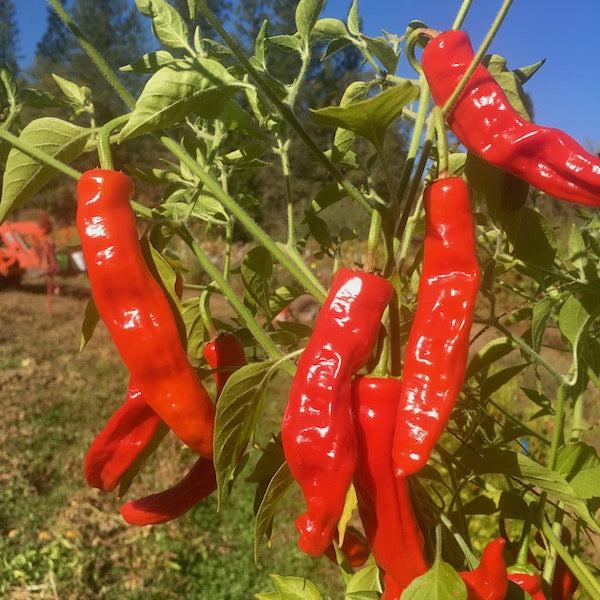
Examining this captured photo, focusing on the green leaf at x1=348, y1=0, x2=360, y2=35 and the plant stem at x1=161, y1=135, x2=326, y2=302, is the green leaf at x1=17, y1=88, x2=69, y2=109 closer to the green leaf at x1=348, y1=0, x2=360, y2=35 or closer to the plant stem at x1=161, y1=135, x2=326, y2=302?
the plant stem at x1=161, y1=135, x2=326, y2=302

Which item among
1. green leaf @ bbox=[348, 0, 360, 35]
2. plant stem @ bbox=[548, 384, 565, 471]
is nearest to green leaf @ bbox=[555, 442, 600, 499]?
plant stem @ bbox=[548, 384, 565, 471]

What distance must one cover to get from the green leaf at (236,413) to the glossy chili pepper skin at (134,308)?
83mm

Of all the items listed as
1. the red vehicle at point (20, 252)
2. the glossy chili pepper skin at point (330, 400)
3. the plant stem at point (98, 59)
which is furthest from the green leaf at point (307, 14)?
the red vehicle at point (20, 252)

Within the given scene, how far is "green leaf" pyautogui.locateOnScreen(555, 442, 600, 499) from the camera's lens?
74cm

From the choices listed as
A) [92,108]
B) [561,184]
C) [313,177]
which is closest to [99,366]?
[92,108]

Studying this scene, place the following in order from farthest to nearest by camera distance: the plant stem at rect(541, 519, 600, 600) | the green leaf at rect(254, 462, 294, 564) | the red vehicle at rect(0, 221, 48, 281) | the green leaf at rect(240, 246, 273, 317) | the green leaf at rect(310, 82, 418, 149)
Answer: the red vehicle at rect(0, 221, 48, 281) < the green leaf at rect(240, 246, 273, 317) < the plant stem at rect(541, 519, 600, 600) < the green leaf at rect(254, 462, 294, 564) < the green leaf at rect(310, 82, 418, 149)

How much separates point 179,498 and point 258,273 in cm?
30

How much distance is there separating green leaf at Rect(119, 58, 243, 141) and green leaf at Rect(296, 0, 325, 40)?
0.23 metres

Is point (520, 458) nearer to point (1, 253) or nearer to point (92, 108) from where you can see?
point (92, 108)

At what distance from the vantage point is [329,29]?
88 centimetres

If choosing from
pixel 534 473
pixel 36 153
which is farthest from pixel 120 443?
pixel 534 473

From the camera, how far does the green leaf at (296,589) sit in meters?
0.89

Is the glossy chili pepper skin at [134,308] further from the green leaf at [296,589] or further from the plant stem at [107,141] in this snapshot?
the green leaf at [296,589]

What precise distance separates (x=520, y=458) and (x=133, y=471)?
45cm
